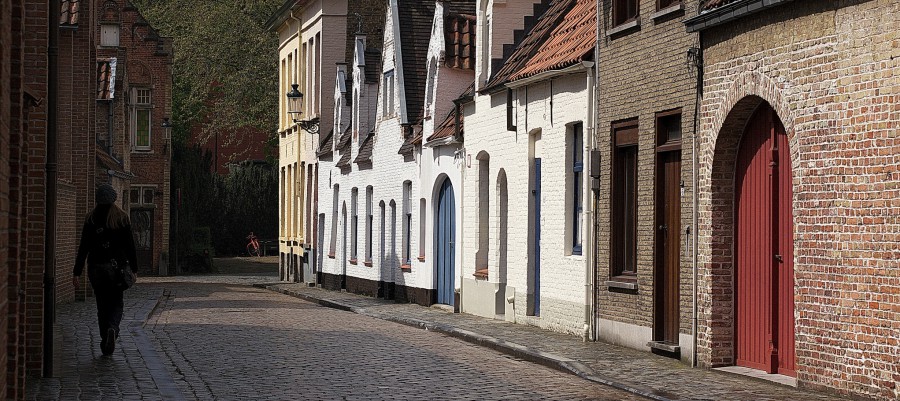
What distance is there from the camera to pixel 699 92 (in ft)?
53.0

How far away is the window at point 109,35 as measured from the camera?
160ft

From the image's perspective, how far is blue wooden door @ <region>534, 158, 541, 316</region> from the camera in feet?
74.1

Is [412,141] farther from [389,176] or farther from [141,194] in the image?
[141,194]

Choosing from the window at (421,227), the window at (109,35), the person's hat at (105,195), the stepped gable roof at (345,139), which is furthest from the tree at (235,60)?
→ the person's hat at (105,195)

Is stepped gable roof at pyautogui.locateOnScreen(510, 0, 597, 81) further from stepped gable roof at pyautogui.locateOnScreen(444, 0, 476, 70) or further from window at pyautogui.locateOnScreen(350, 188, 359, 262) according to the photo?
window at pyautogui.locateOnScreen(350, 188, 359, 262)

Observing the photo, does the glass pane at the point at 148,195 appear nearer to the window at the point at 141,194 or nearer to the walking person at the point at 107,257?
the window at the point at 141,194

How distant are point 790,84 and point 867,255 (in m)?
2.03

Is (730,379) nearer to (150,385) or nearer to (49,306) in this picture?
(150,385)

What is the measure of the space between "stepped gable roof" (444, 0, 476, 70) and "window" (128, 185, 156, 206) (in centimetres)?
2433

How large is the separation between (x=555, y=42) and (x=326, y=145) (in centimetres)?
2101

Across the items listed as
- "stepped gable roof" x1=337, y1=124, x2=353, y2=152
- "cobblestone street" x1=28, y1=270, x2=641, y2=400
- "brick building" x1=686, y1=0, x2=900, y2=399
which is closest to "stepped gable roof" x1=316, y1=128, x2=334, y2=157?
"stepped gable roof" x1=337, y1=124, x2=353, y2=152

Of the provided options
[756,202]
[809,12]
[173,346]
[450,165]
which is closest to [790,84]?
[809,12]

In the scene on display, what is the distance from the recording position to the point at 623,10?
19.2m

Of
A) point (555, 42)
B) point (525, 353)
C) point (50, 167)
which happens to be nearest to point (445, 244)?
point (555, 42)
